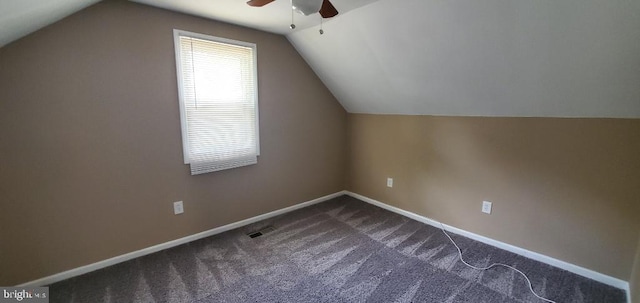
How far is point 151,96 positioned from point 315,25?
1617mm

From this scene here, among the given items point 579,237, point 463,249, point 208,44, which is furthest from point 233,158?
point 579,237

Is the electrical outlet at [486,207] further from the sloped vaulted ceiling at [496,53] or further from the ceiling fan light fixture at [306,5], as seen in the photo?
the ceiling fan light fixture at [306,5]

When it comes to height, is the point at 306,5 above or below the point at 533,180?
above

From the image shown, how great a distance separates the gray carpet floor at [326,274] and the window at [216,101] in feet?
2.76

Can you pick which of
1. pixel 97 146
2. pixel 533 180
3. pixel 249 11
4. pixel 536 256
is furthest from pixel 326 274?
pixel 249 11

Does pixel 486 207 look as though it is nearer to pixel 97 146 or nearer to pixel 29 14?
pixel 97 146

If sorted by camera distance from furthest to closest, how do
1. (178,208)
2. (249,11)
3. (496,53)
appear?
(178,208)
(249,11)
(496,53)

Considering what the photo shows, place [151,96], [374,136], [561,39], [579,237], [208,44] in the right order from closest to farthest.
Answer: [561,39], [579,237], [151,96], [208,44], [374,136]

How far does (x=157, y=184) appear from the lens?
91.1 inches

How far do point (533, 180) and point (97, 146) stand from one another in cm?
357

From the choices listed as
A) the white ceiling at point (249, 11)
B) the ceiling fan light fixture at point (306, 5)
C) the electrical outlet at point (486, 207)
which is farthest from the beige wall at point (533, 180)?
the ceiling fan light fixture at point (306, 5)

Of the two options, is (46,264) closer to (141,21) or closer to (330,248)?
(141,21)

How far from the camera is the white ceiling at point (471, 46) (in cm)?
148

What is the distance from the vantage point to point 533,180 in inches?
Answer: 88.2
